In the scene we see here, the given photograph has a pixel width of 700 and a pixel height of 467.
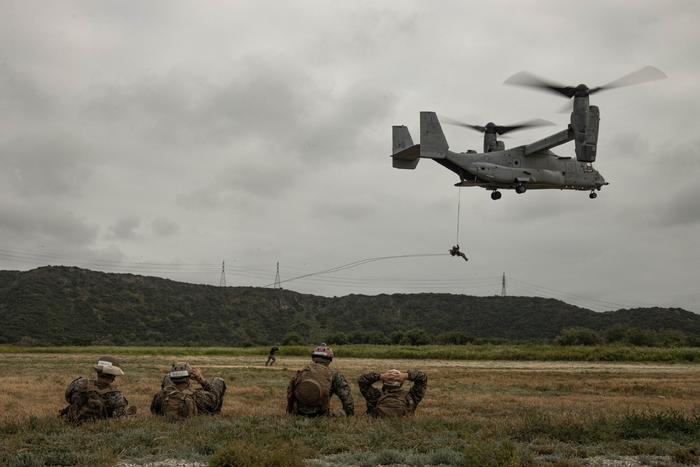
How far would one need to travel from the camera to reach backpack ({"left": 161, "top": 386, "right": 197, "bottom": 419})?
13443mm

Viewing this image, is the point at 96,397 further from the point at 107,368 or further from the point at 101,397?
the point at 107,368

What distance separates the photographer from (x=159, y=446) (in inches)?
428

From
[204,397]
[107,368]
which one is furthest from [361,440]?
[107,368]

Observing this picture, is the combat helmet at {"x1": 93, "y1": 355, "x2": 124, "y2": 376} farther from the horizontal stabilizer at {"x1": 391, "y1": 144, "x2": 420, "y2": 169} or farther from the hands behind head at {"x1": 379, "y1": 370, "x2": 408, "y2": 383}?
the horizontal stabilizer at {"x1": 391, "y1": 144, "x2": 420, "y2": 169}

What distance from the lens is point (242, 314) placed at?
131 m

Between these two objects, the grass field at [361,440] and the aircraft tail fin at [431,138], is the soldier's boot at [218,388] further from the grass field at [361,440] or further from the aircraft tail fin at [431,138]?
the aircraft tail fin at [431,138]

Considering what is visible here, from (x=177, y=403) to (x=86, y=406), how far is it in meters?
1.51

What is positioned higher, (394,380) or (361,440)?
(394,380)

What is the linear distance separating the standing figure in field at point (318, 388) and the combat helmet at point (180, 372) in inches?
77.5

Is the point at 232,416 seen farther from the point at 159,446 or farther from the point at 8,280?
the point at 8,280

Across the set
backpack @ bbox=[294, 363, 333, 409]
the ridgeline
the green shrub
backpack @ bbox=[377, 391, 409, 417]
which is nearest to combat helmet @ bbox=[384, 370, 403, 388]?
backpack @ bbox=[377, 391, 409, 417]

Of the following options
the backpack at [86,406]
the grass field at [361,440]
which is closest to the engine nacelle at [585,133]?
the grass field at [361,440]

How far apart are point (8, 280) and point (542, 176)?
367 feet

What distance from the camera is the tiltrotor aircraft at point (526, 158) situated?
32.9m
